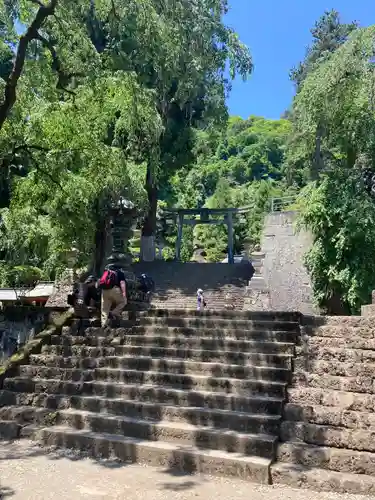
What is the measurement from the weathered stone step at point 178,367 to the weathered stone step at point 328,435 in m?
0.77

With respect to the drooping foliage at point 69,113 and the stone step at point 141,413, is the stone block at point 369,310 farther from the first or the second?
the drooping foliage at point 69,113

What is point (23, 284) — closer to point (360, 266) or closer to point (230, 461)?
point (360, 266)

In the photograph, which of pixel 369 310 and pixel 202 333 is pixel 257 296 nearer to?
pixel 202 333

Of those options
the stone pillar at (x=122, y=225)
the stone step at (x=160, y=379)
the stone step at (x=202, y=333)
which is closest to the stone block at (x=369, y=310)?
the stone step at (x=202, y=333)

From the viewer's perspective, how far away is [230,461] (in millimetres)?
4395

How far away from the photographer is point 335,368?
5359 mm

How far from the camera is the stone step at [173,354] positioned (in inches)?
229

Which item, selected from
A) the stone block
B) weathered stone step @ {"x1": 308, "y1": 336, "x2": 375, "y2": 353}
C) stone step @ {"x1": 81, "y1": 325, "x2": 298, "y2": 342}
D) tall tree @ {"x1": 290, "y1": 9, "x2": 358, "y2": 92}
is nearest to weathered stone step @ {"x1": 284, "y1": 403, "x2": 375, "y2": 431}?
weathered stone step @ {"x1": 308, "y1": 336, "x2": 375, "y2": 353}

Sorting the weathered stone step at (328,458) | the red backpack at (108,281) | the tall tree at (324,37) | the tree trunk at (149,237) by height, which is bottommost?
the weathered stone step at (328,458)

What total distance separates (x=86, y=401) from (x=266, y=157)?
58.0 m

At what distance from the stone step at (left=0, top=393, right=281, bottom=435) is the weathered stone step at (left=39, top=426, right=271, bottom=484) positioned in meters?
0.37

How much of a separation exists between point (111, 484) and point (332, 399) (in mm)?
2269

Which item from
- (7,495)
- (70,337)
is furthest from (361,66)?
(7,495)

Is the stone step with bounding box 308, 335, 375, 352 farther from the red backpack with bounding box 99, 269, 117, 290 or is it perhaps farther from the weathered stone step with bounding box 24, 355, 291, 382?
the red backpack with bounding box 99, 269, 117, 290
